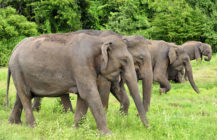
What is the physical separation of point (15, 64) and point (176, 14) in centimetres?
2259

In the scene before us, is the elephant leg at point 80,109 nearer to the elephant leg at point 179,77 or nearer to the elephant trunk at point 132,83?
the elephant trunk at point 132,83

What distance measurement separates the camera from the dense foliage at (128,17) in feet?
85.5

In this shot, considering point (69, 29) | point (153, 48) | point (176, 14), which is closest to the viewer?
point (153, 48)

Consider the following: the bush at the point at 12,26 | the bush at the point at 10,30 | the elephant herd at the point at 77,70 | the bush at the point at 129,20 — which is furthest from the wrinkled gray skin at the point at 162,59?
the bush at the point at 129,20

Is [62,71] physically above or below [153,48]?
above

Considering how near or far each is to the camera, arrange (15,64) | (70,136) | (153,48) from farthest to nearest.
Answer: (153,48) < (15,64) < (70,136)

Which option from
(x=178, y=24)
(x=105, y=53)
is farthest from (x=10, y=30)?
(x=105, y=53)

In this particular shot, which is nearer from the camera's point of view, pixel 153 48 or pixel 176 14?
pixel 153 48

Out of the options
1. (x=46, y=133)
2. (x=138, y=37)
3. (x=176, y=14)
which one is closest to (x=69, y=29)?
(x=176, y=14)

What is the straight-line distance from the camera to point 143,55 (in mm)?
6719

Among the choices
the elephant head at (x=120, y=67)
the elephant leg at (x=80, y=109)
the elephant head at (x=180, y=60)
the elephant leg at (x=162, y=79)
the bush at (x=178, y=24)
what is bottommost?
the bush at (x=178, y=24)

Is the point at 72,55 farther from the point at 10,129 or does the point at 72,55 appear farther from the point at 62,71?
the point at 10,129

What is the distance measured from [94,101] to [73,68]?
67 cm

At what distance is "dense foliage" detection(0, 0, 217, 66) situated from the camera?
85.5ft
